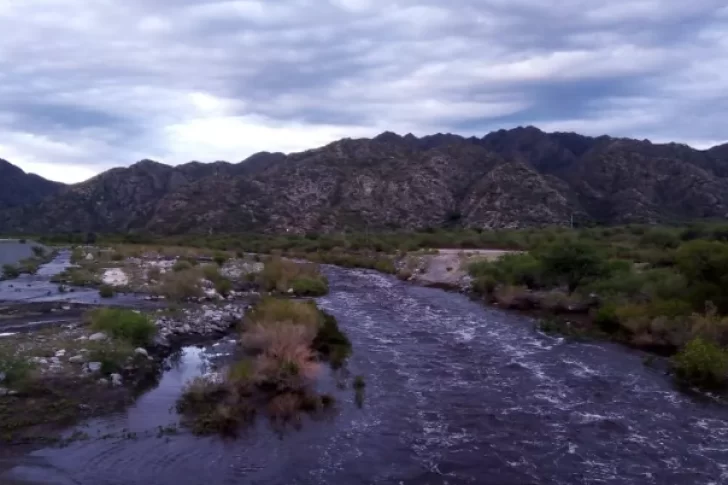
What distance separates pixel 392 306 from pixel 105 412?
67.5 ft

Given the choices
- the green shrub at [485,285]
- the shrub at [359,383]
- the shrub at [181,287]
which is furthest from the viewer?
the green shrub at [485,285]

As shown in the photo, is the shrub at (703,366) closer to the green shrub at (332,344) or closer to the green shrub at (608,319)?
the green shrub at (608,319)

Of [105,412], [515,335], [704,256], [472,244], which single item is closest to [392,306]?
[515,335]

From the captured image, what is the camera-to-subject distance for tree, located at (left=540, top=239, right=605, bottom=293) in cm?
3581

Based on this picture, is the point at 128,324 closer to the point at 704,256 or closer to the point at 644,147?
the point at 704,256

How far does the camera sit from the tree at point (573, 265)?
35.8 m

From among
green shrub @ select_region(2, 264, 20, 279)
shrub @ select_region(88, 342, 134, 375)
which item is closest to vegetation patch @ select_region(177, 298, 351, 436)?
shrub @ select_region(88, 342, 134, 375)

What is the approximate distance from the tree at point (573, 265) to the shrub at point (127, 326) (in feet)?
70.9

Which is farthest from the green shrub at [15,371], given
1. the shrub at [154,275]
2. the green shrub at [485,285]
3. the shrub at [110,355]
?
the green shrub at [485,285]

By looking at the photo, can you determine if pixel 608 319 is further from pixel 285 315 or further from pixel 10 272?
pixel 10 272

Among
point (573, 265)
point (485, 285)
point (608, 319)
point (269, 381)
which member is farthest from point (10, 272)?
point (608, 319)

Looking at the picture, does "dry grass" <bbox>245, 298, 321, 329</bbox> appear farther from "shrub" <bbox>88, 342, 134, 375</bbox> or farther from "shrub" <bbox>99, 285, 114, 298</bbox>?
"shrub" <bbox>99, 285, 114, 298</bbox>

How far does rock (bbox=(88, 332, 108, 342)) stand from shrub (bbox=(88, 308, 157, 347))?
147 mm

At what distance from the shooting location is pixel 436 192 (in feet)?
390
